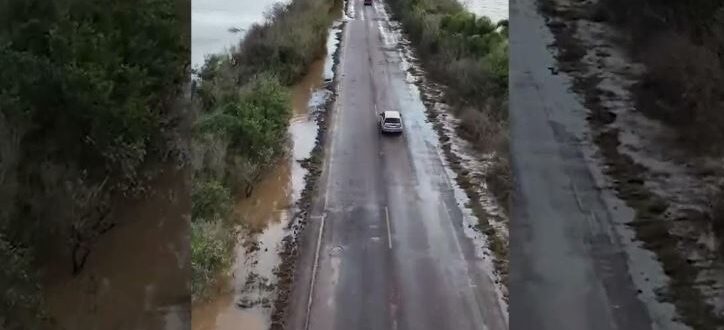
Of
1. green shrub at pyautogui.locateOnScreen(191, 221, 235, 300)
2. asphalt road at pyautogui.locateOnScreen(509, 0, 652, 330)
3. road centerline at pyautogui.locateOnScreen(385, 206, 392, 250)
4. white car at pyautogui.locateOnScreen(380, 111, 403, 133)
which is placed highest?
asphalt road at pyautogui.locateOnScreen(509, 0, 652, 330)

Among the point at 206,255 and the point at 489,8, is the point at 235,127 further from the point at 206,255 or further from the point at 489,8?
the point at 489,8

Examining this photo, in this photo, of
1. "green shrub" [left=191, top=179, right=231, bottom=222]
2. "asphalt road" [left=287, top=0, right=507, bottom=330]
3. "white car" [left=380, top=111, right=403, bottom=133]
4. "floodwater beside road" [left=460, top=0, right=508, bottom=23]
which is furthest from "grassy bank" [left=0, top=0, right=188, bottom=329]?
"floodwater beside road" [left=460, top=0, right=508, bottom=23]

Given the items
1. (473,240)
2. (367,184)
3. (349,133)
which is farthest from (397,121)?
(473,240)

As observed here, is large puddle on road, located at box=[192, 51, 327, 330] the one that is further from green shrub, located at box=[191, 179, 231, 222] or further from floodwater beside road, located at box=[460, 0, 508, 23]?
floodwater beside road, located at box=[460, 0, 508, 23]

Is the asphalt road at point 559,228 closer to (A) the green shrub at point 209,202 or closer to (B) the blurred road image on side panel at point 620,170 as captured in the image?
(B) the blurred road image on side panel at point 620,170

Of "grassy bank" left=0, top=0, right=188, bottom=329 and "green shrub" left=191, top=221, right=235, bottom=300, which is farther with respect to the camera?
"green shrub" left=191, top=221, right=235, bottom=300

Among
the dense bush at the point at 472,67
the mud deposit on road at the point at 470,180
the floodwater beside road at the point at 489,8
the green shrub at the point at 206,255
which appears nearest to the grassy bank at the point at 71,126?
the green shrub at the point at 206,255
